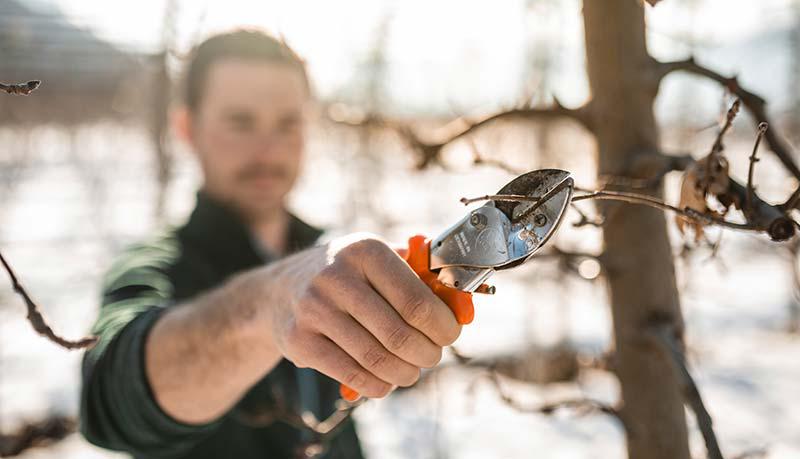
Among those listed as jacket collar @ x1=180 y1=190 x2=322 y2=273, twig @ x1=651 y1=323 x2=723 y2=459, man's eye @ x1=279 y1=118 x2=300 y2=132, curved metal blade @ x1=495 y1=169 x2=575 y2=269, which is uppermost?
curved metal blade @ x1=495 y1=169 x2=575 y2=269

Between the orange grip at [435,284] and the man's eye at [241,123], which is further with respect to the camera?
the man's eye at [241,123]

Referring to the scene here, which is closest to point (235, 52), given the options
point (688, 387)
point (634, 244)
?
point (634, 244)

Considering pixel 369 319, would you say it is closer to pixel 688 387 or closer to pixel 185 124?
pixel 688 387

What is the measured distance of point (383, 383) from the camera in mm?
792

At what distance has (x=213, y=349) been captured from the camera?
1195mm

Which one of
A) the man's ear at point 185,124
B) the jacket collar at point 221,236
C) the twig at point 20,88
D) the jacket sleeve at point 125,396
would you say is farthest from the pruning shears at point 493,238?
the man's ear at point 185,124

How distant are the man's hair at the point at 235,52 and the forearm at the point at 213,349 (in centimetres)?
145

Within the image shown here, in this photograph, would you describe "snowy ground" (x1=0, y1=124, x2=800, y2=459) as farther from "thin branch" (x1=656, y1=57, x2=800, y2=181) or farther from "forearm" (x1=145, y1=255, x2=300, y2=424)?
"forearm" (x1=145, y1=255, x2=300, y2=424)

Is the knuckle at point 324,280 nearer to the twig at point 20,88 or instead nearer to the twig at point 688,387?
the twig at point 20,88

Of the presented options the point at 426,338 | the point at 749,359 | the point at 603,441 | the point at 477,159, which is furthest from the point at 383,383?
the point at 749,359

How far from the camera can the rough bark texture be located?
99 cm

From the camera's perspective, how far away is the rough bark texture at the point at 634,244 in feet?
3.24

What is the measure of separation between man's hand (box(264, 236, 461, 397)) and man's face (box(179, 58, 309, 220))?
173 centimetres

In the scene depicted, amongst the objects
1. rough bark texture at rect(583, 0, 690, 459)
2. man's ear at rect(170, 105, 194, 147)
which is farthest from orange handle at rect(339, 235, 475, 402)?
man's ear at rect(170, 105, 194, 147)
